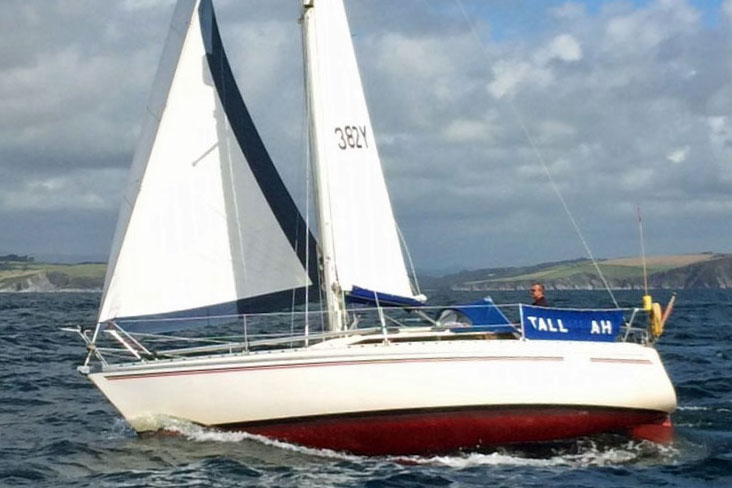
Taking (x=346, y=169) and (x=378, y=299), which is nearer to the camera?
(x=346, y=169)

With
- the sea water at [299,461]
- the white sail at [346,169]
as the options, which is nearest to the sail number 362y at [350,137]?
the white sail at [346,169]

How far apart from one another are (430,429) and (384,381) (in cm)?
97

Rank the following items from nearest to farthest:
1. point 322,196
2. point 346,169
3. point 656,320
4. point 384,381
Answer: point 384,381 < point 656,320 < point 322,196 < point 346,169

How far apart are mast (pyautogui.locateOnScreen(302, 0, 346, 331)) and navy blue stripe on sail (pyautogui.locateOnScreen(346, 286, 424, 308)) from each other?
29 centimetres

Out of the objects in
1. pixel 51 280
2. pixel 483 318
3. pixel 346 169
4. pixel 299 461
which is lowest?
pixel 299 461

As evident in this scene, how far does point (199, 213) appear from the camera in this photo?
16.4 metres

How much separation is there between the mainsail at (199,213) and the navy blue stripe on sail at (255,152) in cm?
2

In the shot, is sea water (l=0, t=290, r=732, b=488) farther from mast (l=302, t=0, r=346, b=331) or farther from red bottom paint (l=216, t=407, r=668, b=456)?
mast (l=302, t=0, r=346, b=331)

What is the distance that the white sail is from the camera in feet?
54.6

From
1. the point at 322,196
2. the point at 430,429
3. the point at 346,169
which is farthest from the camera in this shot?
the point at 346,169

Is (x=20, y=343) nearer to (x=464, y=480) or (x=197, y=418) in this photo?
(x=197, y=418)

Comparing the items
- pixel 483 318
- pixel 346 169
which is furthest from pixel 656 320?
pixel 346 169

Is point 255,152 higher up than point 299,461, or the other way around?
point 255,152

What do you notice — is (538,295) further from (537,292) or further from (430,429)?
(430,429)
